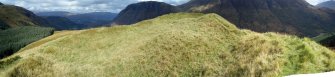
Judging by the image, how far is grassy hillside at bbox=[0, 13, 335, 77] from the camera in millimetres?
27641

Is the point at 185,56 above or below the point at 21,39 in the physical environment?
above

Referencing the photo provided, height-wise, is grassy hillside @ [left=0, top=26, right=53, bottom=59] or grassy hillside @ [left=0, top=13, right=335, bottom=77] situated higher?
grassy hillside @ [left=0, top=13, right=335, bottom=77]

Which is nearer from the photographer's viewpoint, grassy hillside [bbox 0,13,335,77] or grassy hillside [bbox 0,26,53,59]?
grassy hillside [bbox 0,13,335,77]

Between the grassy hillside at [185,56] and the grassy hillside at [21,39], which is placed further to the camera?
the grassy hillside at [21,39]

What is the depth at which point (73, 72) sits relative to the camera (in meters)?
30.5

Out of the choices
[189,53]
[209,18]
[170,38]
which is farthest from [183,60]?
[209,18]

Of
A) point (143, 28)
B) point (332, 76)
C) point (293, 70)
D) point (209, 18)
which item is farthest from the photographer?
point (143, 28)

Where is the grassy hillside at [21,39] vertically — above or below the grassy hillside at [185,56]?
below

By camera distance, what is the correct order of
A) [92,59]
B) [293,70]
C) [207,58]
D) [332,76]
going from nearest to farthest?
[332,76] → [293,70] → [207,58] → [92,59]

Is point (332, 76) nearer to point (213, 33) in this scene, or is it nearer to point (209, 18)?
point (213, 33)

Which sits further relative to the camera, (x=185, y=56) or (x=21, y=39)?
(x=21, y=39)

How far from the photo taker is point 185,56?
31.0 metres

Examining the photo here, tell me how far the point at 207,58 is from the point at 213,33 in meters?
4.07

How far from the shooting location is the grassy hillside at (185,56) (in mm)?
27641
